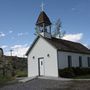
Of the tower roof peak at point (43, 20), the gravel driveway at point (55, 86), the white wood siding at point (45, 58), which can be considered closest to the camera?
the gravel driveway at point (55, 86)

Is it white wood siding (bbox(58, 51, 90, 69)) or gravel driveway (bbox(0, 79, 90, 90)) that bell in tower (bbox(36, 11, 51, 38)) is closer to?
white wood siding (bbox(58, 51, 90, 69))

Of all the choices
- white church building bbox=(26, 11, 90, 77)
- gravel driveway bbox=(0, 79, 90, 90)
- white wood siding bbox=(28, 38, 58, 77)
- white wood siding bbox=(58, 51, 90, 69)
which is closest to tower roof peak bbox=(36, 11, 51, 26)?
white church building bbox=(26, 11, 90, 77)

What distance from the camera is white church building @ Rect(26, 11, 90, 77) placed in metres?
30.5

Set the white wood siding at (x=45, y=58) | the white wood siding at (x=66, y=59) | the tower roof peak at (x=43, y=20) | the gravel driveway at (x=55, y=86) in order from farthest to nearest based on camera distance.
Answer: the tower roof peak at (x=43, y=20) < the white wood siding at (x=66, y=59) < the white wood siding at (x=45, y=58) < the gravel driveway at (x=55, y=86)

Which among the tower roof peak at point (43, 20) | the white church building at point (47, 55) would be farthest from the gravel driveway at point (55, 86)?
the tower roof peak at point (43, 20)

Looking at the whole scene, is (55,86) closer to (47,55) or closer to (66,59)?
(47,55)

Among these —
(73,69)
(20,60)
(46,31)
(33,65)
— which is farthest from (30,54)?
(20,60)

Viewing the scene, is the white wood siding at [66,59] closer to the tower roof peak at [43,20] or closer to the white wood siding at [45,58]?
the white wood siding at [45,58]

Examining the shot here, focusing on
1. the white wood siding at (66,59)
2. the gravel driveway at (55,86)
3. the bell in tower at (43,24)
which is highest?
A: the bell in tower at (43,24)

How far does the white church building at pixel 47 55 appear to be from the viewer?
30500mm

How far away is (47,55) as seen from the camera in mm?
31234

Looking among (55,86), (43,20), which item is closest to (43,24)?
(43,20)

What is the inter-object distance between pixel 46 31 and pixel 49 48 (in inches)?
138

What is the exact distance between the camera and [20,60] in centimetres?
4612
